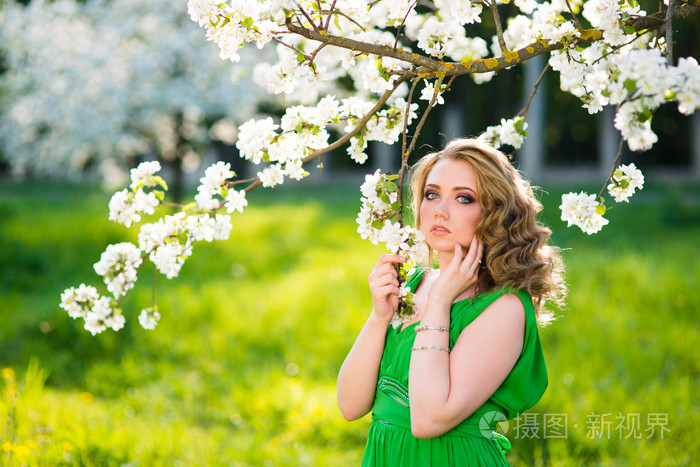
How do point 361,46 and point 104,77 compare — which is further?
point 104,77

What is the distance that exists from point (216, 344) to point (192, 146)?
7394 mm

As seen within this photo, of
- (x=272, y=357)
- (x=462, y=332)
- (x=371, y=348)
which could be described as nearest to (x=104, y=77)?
(x=272, y=357)

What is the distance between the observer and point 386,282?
6.36 feet

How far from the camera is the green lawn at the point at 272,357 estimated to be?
3.92 m

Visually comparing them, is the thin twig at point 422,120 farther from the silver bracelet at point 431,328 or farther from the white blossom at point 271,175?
the silver bracelet at point 431,328

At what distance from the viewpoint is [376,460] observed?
2115 mm

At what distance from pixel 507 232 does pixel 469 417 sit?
582 mm

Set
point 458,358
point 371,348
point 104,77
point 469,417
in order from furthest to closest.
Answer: point 104,77
point 371,348
point 469,417
point 458,358

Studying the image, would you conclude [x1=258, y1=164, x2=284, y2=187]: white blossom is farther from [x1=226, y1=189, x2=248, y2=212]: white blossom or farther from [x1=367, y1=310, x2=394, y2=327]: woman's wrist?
[x1=367, y1=310, x2=394, y2=327]: woman's wrist

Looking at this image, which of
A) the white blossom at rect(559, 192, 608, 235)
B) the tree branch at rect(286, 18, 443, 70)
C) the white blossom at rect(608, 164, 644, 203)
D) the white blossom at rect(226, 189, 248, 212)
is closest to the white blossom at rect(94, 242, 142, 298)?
the white blossom at rect(226, 189, 248, 212)

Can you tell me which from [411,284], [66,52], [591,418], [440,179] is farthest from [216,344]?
[66,52]

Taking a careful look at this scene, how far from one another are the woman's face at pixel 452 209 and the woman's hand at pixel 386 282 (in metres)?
0.19

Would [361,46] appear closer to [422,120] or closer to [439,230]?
[422,120]

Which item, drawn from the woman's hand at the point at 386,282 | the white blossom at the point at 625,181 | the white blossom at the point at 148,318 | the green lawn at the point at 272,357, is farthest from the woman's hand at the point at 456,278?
the green lawn at the point at 272,357
